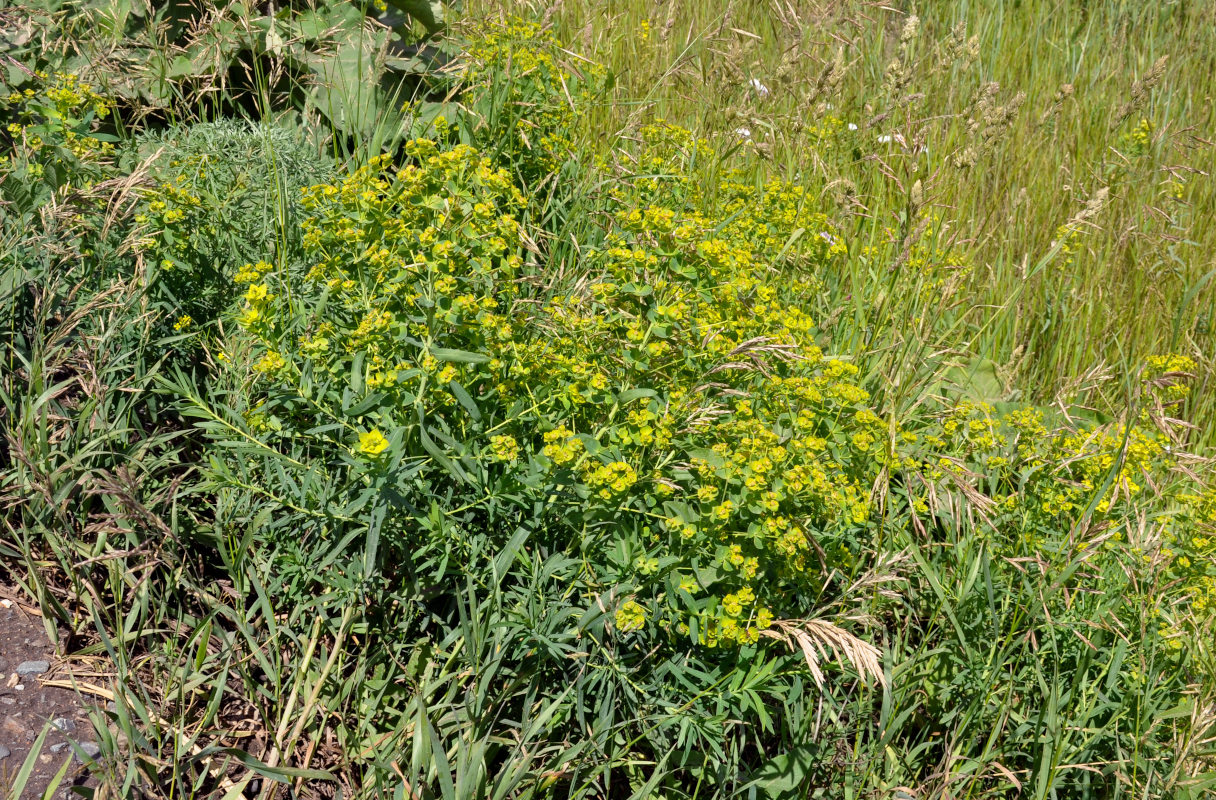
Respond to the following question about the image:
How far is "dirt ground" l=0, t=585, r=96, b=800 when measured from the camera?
1877 mm

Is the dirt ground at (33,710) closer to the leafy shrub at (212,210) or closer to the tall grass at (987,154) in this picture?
the leafy shrub at (212,210)

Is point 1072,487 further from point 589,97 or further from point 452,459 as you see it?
point 589,97

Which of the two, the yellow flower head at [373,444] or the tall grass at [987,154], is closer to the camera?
the yellow flower head at [373,444]

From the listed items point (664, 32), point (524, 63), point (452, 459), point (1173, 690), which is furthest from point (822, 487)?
point (664, 32)

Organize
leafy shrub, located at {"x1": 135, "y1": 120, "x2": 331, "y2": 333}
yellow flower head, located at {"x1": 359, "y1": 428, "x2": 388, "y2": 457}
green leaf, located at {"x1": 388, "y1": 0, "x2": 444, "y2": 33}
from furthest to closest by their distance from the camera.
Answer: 1. green leaf, located at {"x1": 388, "y1": 0, "x2": 444, "y2": 33}
2. leafy shrub, located at {"x1": 135, "y1": 120, "x2": 331, "y2": 333}
3. yellow flower head, located at {"x1": 359, "y1": 428, "x2": 388, "y2": 457}

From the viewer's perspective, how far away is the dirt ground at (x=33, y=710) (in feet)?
6.16

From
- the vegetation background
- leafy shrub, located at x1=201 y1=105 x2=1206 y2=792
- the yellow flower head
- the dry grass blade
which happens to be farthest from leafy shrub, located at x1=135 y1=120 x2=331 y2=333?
the dry grass blade

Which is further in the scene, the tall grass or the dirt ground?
the tall grass

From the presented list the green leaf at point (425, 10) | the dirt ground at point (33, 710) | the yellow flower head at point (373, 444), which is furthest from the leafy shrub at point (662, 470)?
the green leaf at point (425, 10)

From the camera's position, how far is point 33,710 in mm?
2008

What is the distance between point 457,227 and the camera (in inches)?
84.2

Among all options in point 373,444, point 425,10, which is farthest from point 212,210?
point 425,10

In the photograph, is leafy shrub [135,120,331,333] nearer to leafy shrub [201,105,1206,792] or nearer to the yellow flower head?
leafy shrub [201,105,1206,792]

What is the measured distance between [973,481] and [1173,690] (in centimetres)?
63
